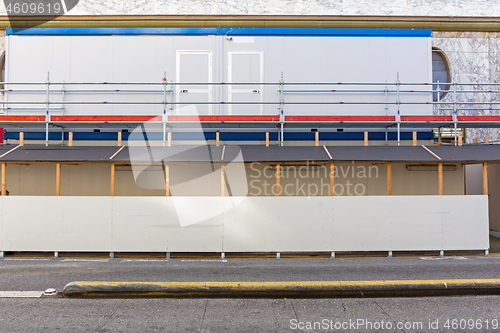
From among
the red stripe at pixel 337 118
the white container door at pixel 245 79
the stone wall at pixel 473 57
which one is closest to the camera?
the red stripe at pixel 337 118

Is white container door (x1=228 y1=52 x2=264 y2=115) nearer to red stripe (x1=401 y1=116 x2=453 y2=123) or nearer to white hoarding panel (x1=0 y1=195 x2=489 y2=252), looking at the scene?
white hoarding panel (x1=0 y1=195 x2=489 y2=252)

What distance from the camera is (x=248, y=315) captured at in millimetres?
4652

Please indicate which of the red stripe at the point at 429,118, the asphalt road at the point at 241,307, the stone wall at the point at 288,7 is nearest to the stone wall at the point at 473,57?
the stone wall at the point at 288,7

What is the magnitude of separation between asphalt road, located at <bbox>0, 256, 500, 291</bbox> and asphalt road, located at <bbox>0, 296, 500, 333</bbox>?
2.95 ft

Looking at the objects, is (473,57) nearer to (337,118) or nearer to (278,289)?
(337,118)

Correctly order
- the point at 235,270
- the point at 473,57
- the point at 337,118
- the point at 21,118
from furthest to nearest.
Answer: the point at 473,57
the point at 337,118
the point at 21,118
the point at 235,270

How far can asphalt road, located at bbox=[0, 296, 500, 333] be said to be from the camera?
13.8ft

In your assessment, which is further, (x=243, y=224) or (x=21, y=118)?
(x=21, y=118)

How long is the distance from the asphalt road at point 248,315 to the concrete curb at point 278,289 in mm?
176

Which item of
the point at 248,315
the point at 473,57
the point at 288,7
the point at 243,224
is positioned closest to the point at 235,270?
the point at 243,224

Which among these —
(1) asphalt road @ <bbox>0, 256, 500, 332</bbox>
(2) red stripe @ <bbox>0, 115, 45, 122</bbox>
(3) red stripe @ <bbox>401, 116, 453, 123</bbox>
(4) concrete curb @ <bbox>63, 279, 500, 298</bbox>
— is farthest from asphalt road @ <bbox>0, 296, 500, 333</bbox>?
(2) red stripe @ <bbox>0, 115, 45, 122</bbox>

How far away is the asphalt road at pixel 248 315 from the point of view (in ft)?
13.8

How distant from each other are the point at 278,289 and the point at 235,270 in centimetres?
157

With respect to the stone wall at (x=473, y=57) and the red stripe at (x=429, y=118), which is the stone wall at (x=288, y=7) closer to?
the stone wall at (x=473, y=57)
